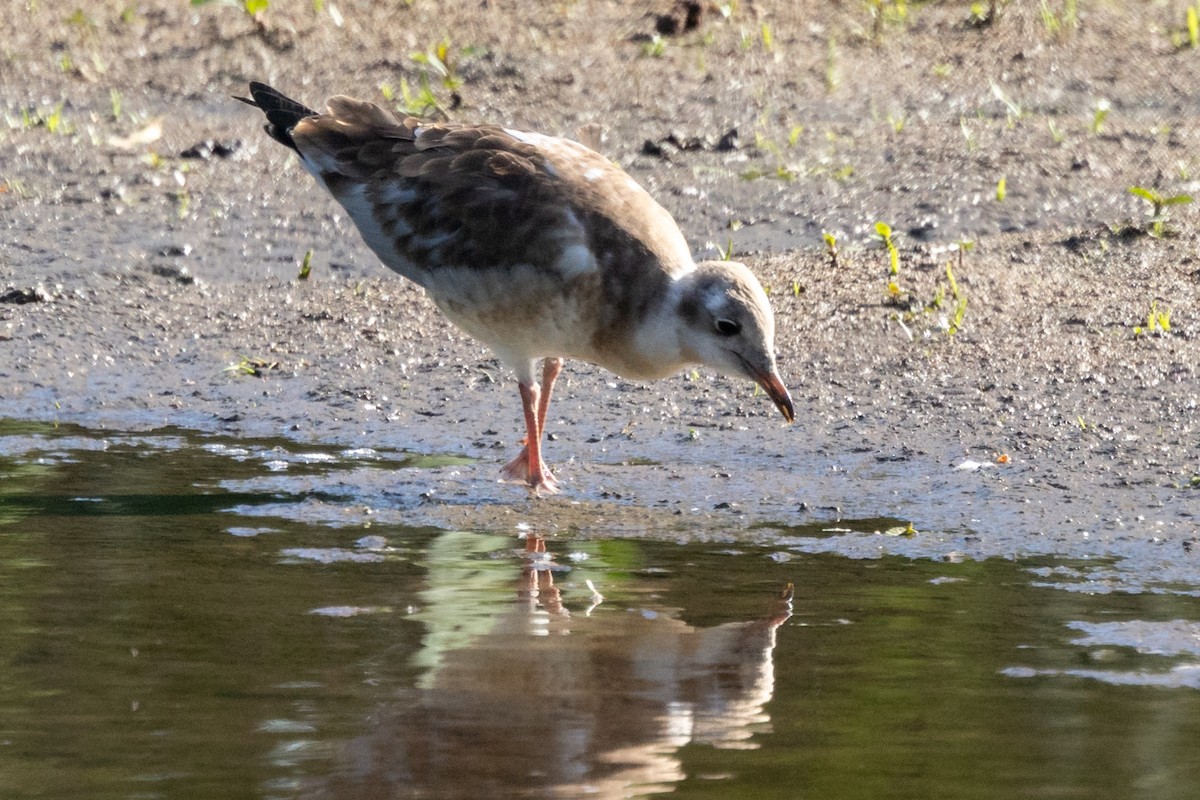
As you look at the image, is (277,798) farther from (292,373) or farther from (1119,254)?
(1119,254)

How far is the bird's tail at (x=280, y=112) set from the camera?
812 centimetres

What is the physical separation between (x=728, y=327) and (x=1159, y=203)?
373 centimetres

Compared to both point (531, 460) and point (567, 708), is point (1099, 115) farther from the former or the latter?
point (567, 708)

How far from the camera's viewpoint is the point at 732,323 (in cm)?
649

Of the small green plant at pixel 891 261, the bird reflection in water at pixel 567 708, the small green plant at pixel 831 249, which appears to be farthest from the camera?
the small green plant at pixel 831 249

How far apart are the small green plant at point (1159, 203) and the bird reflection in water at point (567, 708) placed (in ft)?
14.5

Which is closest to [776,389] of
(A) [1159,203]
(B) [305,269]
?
→ (A) [1159,203]

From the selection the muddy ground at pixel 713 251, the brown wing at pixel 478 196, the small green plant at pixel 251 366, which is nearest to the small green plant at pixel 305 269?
the muddy ground at pixel 713 251

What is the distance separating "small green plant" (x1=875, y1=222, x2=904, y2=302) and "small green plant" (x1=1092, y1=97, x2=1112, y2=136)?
7.51ft

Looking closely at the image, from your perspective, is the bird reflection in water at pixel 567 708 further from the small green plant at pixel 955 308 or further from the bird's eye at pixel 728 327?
the small green plant at pixel 955 308

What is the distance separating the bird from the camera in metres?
6.61

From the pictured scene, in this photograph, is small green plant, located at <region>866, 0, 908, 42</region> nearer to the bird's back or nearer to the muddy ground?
the muddy ground

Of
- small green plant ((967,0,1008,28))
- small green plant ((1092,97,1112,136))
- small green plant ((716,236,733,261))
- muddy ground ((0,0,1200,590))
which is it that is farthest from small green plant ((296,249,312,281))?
small green plant ((967,0,1008,28))

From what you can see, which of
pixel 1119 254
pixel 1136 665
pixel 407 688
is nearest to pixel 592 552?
pixel 407 688
